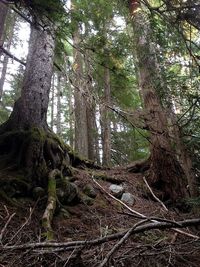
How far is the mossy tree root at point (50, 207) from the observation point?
3867mm

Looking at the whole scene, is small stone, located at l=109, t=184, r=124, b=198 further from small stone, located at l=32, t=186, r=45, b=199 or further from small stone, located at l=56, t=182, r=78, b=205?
small stone, located at l=32, t=186, r=45, b=199

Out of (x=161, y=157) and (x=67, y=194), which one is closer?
(x=67, y=194)

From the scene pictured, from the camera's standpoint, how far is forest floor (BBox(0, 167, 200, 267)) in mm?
2812

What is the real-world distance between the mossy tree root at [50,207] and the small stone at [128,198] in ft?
6.10

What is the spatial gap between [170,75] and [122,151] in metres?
10.7

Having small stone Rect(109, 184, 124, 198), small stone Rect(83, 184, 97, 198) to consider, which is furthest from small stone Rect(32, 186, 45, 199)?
small stone Rect(109, 184, 124, 198)

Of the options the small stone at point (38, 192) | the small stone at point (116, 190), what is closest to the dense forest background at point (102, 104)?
the small stone at point (38, 192)

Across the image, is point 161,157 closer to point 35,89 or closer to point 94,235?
point 35,89

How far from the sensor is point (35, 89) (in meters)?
6.18

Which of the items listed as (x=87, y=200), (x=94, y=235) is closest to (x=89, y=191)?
(x=87, y=200)

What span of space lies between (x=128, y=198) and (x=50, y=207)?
2.62 metres

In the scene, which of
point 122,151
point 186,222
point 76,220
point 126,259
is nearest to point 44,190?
point 76,220

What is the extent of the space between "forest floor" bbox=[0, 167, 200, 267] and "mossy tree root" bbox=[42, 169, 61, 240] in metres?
0.11

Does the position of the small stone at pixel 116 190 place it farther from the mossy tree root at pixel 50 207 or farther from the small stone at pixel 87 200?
the mossy tree root at pixel 50 207
